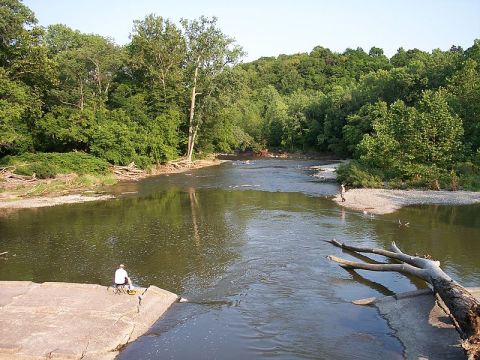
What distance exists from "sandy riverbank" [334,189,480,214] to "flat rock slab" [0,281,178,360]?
22203mm

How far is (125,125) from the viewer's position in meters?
58.3

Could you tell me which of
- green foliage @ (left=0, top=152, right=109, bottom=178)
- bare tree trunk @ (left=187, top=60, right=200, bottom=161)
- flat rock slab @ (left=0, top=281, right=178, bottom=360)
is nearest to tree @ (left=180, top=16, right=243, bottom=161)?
bare tree trunk @ (left=187, top=60, right=200, bottom=161)

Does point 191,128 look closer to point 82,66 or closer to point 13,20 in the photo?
point 82,66

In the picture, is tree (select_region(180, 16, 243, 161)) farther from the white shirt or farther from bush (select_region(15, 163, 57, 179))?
the white shirt

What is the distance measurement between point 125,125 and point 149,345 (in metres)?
46.9

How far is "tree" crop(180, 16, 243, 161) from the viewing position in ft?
218

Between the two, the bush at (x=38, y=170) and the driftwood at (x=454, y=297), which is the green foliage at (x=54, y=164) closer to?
the bush at (x=38, y=170)

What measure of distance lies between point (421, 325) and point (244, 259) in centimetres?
1029

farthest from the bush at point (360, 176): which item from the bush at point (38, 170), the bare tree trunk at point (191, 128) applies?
the bush at point (38, 170)

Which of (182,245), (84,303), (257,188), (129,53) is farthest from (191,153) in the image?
(84,303)

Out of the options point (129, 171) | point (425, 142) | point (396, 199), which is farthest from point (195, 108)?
point (396, 199)

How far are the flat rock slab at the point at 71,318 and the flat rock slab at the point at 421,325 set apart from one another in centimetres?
844

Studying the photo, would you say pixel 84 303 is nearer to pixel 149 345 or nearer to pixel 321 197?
pixel 149 345

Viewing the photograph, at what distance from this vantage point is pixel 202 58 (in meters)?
68.7
